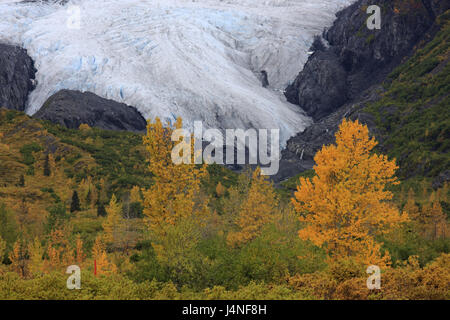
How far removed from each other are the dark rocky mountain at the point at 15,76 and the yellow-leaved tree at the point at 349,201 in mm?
97756

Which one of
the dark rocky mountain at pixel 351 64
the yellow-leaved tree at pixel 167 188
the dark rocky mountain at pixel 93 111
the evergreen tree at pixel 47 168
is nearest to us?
the yellow-leaved tree at pixel 167 188

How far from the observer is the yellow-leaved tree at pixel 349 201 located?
715 inches

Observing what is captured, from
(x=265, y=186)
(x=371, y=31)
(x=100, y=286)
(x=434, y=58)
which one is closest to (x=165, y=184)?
(x=100, y=286)

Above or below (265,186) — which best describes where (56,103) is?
above

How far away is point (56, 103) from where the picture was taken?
90.1 metres

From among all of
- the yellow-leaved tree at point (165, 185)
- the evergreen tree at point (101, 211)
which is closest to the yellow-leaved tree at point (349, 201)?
the yellow-leaved tree at point (165, 185)

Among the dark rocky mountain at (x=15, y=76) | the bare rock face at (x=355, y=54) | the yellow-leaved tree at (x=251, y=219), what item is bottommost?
the yellow-leaved tree at (x=251, y=219)

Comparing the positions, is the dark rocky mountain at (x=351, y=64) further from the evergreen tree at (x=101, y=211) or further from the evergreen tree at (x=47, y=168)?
the evergreen tree at (x=101, y=211)

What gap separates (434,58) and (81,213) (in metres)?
76.8

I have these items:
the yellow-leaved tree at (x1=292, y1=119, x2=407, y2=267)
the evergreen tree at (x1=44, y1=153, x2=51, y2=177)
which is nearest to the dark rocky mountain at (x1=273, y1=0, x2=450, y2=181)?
the evergreen tree at (x1=44, y1=153, x2=51, y2=177)

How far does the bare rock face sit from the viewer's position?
11250 cm

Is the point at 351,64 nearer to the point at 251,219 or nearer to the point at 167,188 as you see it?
the point at 251,219
